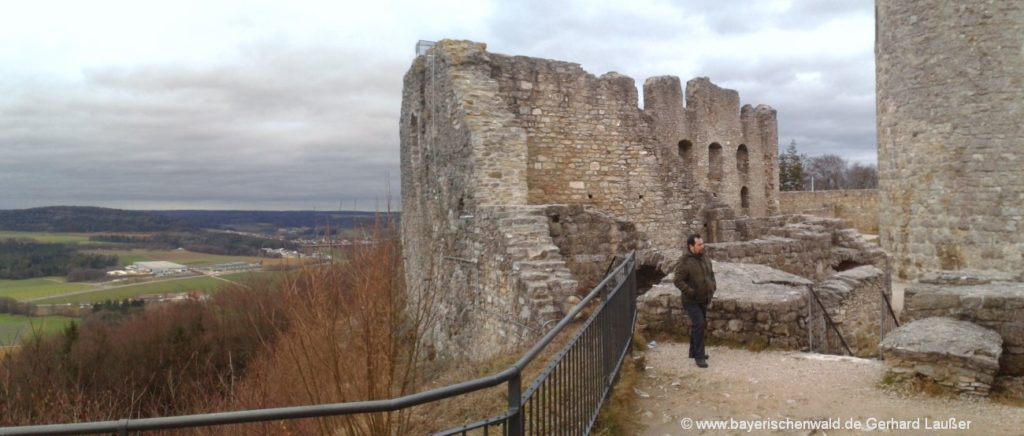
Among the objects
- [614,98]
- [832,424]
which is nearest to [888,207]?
[614,98]

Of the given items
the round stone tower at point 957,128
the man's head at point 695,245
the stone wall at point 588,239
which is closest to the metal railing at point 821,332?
the man's head at point 695,245

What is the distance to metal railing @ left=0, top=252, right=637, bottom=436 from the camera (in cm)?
269

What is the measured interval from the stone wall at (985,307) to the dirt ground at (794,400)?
0.87 metres

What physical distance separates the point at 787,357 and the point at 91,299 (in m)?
45.8

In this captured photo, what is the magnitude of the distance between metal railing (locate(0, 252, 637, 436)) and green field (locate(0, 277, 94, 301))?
46.0 meters

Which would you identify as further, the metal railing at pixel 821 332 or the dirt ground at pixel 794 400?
the metal railing at pixel 821 332

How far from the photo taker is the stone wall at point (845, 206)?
3400 cm

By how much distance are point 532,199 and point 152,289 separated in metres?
37.0

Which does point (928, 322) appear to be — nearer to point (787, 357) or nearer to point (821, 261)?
point (787, 357)

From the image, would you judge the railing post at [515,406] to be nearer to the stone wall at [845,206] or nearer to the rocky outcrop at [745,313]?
the rocky outcrop at [745,313]

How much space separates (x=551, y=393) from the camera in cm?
419

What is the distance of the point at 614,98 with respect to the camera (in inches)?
535

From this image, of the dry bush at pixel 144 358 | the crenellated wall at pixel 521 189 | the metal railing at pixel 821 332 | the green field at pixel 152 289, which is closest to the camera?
the metal railing at pixel 821 332

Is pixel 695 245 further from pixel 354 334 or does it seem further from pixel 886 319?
pixel 886 319
